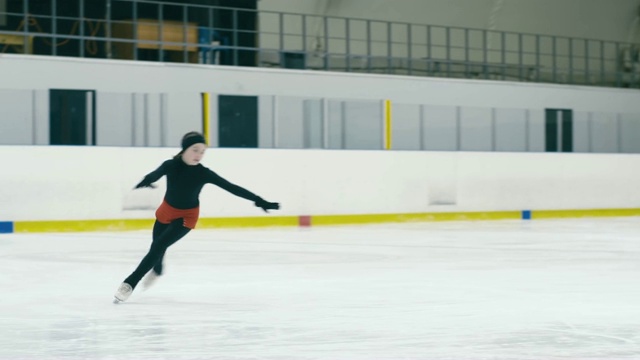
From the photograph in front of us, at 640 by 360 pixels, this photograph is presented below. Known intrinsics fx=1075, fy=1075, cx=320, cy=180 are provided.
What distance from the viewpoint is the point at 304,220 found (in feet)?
60.6

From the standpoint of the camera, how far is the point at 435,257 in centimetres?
1202

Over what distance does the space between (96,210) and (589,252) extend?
7.72 metres

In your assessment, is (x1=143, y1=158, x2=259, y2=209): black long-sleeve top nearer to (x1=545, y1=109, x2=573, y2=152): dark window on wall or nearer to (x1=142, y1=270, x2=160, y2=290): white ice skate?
(x1=142, y1=270, x2=160, y2=290): white ice skate

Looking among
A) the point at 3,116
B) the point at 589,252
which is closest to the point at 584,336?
the point at 589,252

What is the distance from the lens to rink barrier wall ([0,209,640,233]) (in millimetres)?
16281

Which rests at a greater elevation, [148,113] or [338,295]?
[148,113]

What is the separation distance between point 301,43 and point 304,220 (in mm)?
6765

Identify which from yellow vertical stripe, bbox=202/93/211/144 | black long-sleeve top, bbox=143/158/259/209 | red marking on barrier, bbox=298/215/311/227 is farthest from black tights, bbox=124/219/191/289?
yellow vertical stripe, bbox=202/93/211/144

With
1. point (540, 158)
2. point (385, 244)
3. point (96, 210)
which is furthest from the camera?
point (540, 158)

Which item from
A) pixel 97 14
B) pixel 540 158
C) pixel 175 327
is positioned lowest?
pixel 175 327

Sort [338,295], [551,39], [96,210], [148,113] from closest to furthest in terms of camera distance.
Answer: [338,295] → [96,210] → [148,113] → [551,39]

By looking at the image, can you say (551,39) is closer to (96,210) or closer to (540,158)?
(540,158)

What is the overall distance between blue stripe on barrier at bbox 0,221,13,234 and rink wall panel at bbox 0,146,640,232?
1cm

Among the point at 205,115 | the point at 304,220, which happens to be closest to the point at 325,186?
the point at 304,220
